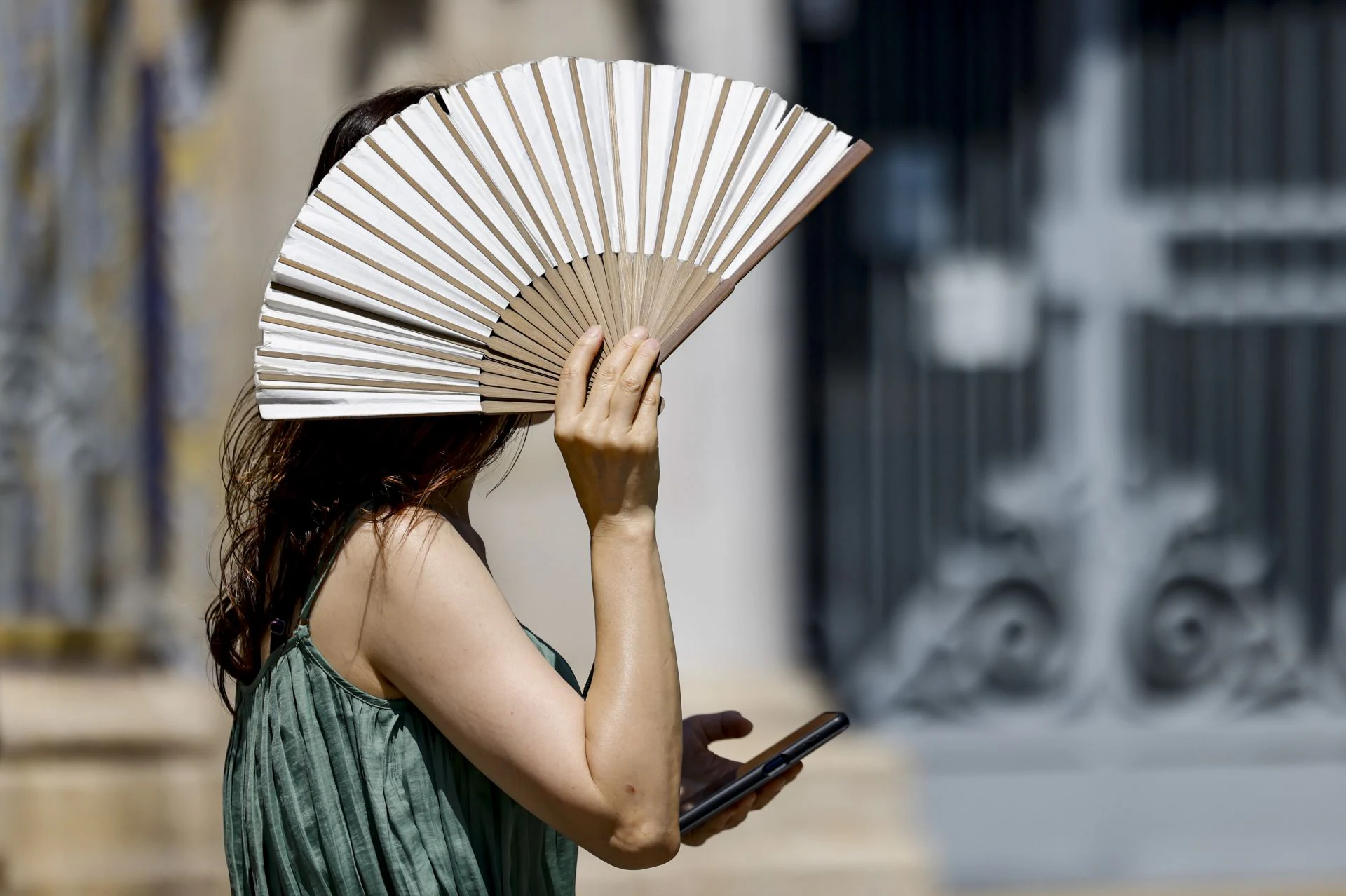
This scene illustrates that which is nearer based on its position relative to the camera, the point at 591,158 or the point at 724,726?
the point at 591,158

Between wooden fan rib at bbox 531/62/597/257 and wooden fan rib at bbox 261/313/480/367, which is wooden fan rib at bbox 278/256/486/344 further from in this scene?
wooden fan rib at bbox 531/62/597/257

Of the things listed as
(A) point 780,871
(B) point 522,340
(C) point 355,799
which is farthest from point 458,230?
(A) point 780,871

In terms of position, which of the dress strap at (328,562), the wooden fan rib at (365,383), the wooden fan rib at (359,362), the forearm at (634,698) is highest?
the wooden fan rib at (359,362)

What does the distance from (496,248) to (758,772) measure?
72cm

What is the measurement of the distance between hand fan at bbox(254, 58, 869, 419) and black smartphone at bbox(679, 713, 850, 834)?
0.55m

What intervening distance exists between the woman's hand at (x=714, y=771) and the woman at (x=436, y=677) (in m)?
0.21

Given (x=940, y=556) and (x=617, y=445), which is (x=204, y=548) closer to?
(x=940, y=556)

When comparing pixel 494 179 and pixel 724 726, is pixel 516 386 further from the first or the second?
pixel 724 726

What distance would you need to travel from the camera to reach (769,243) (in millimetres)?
1734

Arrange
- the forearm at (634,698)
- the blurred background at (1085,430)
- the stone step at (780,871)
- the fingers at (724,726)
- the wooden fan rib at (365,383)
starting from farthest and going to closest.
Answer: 1. the blurred background at (1085,430)
2. the stone step at (780,871)
3. the fingers at (724,726)
4. the wooden fan rib at (365,383)
5. the forearm at (634,698)

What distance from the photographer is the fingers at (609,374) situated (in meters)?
1.62

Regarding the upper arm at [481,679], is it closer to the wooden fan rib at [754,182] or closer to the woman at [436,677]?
the woman at [436,677]

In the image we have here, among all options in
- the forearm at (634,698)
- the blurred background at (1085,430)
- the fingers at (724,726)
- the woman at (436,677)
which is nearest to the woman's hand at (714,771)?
the fingers at (724,726)

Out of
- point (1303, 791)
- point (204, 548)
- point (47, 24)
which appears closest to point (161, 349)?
point (204, 548)
